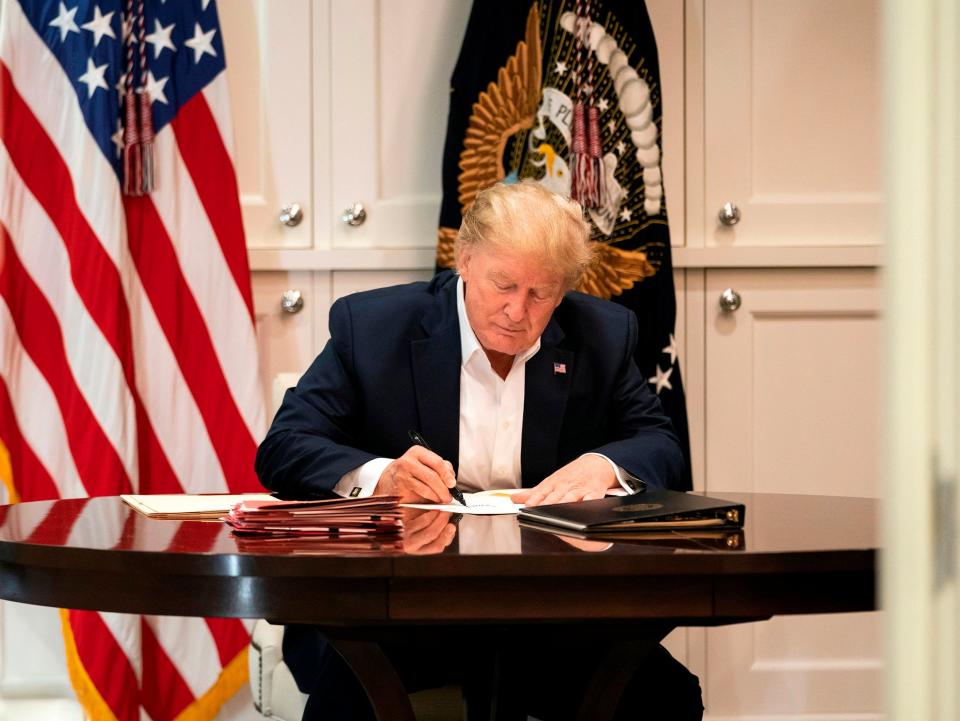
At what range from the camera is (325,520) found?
147 cm

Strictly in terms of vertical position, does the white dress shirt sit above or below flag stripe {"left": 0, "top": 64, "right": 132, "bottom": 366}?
below

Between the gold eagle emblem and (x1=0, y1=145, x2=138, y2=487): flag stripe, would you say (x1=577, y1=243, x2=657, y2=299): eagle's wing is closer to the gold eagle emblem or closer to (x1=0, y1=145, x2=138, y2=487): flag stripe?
the gold eagle emblem

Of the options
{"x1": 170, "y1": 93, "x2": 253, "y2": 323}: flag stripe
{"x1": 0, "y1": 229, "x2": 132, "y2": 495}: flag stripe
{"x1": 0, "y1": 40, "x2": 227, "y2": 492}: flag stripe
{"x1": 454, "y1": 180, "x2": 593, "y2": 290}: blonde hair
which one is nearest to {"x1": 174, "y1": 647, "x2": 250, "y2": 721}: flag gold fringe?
{"x1": 0, "y1": 229, "x2": 132, "y2": 495}: flag stripe

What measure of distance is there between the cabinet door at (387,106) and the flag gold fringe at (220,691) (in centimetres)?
115

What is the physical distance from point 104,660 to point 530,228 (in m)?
1.59

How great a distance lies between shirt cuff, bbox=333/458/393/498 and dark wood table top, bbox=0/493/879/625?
0.52 m

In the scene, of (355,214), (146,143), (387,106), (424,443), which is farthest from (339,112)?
(424,443)

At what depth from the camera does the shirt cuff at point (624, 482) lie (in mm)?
1973

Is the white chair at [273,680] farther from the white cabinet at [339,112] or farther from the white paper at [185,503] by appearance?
the white cabinet at [339,112]

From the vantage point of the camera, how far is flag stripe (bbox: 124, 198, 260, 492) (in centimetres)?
298

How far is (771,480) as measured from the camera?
10.7ft

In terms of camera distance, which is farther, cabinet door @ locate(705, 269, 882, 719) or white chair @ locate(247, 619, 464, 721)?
cabinet door @ locate(705, 269, 882, 719)

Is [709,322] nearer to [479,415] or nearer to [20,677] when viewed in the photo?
[479,415]

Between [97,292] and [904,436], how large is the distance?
254 centimetres
